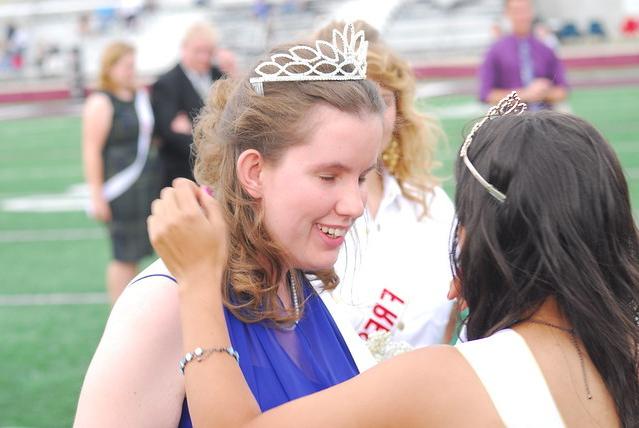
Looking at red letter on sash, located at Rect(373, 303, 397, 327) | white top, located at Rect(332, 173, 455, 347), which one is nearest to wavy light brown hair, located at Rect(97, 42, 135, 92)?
white top, located at Rect(332, 173, 455, 347)

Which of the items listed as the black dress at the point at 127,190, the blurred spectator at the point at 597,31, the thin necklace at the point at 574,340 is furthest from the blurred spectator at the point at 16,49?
the thin necklace at the point at 574,340

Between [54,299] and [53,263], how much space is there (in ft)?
4.73

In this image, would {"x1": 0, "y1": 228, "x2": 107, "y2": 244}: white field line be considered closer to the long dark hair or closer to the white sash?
the white sash

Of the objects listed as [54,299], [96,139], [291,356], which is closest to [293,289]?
[291,356]

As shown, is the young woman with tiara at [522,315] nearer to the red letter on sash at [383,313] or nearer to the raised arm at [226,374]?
the raised arm at [226,374]

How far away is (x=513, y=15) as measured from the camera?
9430mm

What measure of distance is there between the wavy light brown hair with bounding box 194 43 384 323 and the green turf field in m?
0.32

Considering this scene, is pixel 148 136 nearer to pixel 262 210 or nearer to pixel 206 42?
pixel 206 42

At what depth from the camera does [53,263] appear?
9.79 metres

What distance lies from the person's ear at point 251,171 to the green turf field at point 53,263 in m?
0.48

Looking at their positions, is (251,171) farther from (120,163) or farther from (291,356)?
(120,163)

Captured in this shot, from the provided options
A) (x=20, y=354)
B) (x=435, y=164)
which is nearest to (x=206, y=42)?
(x=20, y=354)

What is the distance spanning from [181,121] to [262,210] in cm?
548

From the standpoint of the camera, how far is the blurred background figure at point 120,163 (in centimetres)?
723
